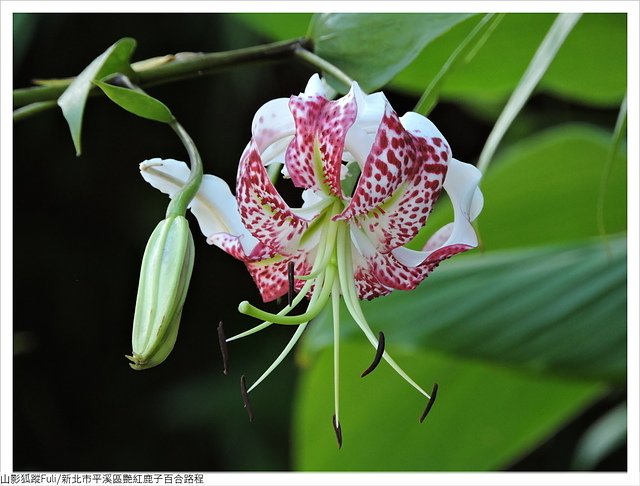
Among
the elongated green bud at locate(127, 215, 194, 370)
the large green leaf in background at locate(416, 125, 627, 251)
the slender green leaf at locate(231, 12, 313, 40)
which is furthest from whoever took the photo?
the large green leaf in background at locate(416, 125, 627, 251)

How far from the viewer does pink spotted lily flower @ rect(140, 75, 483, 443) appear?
0.43 meters

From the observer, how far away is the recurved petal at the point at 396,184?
1.40 feet

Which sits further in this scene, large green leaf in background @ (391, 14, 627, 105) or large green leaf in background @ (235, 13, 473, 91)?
large green leaf in background @ (391, 14, 627, 105)

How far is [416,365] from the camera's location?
2.92ft

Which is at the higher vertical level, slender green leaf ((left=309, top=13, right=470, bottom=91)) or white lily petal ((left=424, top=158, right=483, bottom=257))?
slender green leaf ((left=309, top=13, right=470, bottom=91))

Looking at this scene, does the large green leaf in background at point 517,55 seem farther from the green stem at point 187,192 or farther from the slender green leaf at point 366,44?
the green stem at point 187,192

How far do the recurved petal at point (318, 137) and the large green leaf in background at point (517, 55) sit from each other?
14.1 inches

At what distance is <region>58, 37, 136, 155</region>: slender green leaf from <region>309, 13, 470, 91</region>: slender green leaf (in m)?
0.13

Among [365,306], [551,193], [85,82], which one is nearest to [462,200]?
[85,82]

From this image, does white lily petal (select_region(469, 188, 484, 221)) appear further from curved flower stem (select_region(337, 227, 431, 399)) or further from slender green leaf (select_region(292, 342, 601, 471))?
slender green leaf (select_region(292, 342, 601, 471))

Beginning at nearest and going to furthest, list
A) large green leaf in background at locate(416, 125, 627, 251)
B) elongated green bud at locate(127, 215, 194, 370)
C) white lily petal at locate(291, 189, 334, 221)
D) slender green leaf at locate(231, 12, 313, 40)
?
elongated green bud at locate(127, 215, 194, 370) → white lily petal at locate(291, 189, 334, 221) → slender green leaf at locate(231, 12, 313, 40) → large green leaf in background at locate(416, 125, 627, 251)

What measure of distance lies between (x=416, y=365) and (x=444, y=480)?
129mm

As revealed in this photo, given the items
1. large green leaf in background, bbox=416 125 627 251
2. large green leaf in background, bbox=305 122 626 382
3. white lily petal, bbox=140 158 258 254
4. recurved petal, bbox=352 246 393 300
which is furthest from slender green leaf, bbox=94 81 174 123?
large green leaf in background, bbox=416 125 627 251

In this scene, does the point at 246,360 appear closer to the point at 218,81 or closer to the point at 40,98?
the point at 218,81
